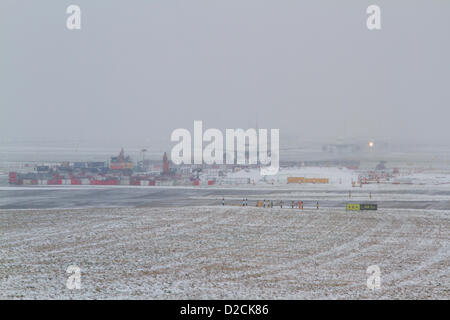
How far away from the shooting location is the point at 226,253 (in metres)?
22.7

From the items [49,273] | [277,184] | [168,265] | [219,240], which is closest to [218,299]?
[168,265]

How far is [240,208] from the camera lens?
3759 centimetres

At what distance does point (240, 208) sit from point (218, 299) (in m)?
22.1

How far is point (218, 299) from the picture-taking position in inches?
611

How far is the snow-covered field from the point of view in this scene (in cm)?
1666

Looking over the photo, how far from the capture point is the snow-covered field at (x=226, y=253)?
1666cm

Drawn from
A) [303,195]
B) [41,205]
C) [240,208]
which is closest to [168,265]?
[240,208]

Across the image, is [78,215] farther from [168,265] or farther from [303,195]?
[303,195]

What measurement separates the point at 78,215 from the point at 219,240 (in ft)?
46.1

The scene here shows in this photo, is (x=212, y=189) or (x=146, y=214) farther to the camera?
(x=212, y=189)
